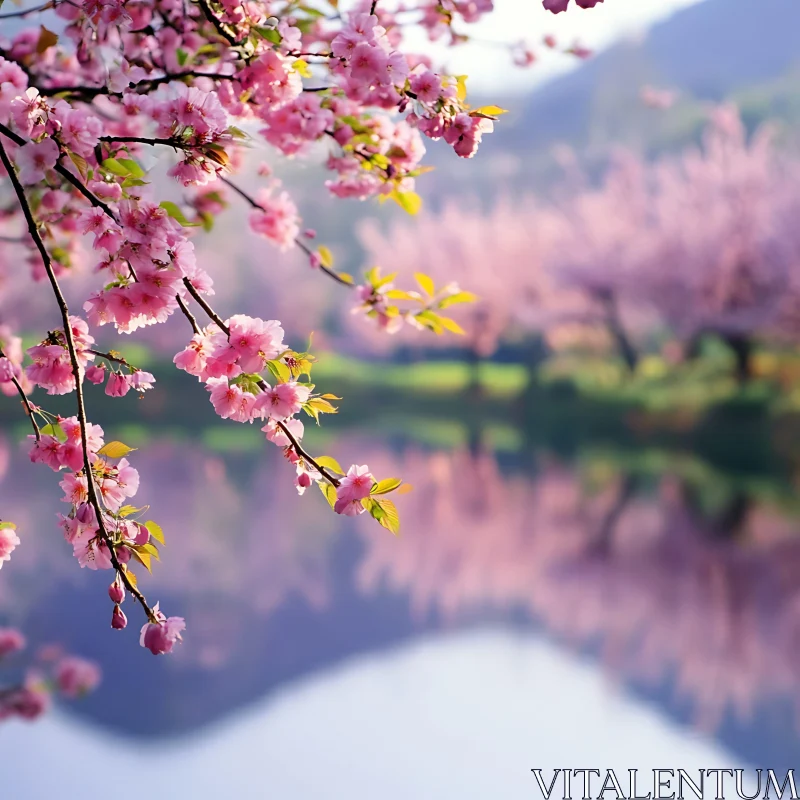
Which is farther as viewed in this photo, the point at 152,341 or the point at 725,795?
the point at 152,341

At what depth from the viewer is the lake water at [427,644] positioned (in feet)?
7.38

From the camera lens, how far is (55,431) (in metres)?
0.99

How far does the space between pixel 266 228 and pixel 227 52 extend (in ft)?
0.95

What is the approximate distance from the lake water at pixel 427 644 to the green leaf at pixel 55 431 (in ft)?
4.50

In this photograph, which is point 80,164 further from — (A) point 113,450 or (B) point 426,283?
(B) point 426,283

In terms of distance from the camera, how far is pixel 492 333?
14438 mm

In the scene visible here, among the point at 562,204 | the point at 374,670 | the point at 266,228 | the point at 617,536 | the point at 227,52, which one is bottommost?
the point at 374,670

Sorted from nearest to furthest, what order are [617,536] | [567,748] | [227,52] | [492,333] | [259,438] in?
[227,52] < [567,748] < [617,536] < [259,438] < [492,333]

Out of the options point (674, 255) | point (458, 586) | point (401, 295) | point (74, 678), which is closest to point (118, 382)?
point (401, 295)

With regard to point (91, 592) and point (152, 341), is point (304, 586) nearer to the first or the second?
point (91, 592)

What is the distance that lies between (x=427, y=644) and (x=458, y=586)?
64cm

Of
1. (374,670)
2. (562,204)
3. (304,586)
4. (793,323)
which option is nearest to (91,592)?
(304,586)

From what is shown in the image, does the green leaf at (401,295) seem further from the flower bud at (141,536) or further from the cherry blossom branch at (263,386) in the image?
the flower bud at (141,536)

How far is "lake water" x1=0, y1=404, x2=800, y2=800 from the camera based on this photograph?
2248 millimetres
